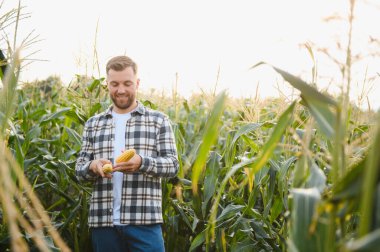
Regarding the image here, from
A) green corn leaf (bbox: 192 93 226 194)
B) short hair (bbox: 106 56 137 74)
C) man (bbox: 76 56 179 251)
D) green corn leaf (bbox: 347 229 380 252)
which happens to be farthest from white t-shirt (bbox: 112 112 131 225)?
green corn leaf (bbox: 347 229 380 252)

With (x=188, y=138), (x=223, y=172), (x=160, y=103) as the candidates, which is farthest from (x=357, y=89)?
(x=160, y=103)

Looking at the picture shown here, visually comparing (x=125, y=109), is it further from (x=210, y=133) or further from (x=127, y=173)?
(x=210, y=133)

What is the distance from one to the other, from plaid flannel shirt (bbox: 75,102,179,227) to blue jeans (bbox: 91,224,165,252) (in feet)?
0.16

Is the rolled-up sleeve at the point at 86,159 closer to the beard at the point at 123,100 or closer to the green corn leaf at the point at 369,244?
the beard at the point at 123,100

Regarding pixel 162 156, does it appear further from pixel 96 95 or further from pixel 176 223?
pixel 96 95

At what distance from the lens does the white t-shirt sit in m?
3.17

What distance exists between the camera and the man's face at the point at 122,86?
315cm

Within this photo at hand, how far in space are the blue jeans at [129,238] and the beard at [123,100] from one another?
804 millimetres

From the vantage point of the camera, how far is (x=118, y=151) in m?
3.26

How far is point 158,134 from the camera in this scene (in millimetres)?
3324

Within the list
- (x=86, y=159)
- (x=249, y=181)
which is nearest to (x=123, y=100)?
(x=86, y=159)

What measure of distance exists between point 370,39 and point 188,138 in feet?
12.5

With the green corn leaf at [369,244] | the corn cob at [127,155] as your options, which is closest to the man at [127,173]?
the corn cob at [127,155]

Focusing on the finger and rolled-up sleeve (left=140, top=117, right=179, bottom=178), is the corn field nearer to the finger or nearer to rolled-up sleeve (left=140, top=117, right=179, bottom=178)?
rolled-up sleeve (left=140, top=117, right=179, bottom=178)
